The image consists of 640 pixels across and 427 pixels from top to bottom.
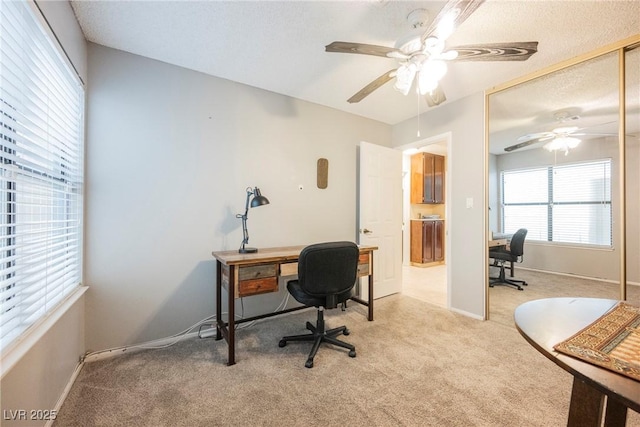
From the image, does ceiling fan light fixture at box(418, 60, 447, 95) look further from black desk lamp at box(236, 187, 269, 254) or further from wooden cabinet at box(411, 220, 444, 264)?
wooden cabinet at box(411, 220, 444, 264)

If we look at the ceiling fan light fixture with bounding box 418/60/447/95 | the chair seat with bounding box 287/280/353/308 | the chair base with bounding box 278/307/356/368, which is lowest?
the chair base with bounding box 278/307/356/368

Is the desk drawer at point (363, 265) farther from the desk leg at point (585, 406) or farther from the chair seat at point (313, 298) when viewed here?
the desk leg at point (585, 406)

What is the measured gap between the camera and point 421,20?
1.68m

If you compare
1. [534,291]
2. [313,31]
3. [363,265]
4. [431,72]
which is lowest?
[534,291]

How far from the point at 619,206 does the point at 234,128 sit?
3361 mm

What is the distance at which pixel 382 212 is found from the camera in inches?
138

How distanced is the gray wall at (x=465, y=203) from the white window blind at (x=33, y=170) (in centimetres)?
345

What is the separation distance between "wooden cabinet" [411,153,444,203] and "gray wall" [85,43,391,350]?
10.9 feet

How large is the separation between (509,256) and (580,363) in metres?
2.52

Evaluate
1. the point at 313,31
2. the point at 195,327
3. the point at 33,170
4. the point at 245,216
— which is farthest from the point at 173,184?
the point at 313,31

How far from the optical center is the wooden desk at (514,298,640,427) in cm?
Result: 60

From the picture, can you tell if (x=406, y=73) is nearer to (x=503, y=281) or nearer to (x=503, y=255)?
(x=503, y=255)

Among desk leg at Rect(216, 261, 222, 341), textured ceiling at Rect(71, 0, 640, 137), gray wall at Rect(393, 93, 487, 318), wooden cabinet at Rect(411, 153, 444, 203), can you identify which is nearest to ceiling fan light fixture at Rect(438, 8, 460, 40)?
textured ceiling at Rect(71, 0, 640, 137)

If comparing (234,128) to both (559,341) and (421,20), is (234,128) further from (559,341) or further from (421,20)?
(559,341)
